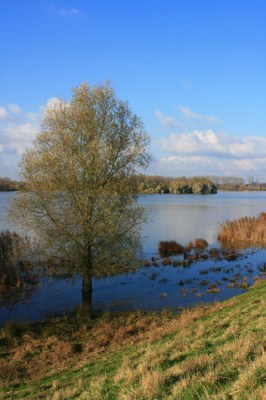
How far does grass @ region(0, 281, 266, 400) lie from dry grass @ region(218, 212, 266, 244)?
24.3 m

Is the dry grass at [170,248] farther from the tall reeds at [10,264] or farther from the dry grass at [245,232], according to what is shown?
the tall reeds at [10,264]

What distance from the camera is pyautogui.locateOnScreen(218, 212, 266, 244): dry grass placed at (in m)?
37.7

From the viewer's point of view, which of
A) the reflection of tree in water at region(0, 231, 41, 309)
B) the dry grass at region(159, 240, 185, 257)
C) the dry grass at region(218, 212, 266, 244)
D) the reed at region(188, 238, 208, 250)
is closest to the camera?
the reflection of tree in water at region(0, 231, 41, 309)

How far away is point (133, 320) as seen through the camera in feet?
47.9

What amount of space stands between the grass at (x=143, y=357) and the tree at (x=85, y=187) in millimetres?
4658

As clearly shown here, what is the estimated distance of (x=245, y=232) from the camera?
3838 centimetres

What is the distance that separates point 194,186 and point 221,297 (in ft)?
390

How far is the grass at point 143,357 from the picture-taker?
5223mm

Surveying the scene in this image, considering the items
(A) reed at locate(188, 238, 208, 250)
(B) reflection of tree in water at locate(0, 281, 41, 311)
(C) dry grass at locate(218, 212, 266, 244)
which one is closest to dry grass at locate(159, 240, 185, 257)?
(A) reed at locate(188, 238, 208, 250)

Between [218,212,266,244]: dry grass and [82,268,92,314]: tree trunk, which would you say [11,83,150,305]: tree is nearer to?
[82,268,92,314]: tree trunk

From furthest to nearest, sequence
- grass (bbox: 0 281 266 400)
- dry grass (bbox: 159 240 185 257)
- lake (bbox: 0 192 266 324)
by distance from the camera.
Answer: dry grass (bbox: 159 240 185 257) → lake (bbox: 0 192 266 324) → grass (bbox: 0 281 266 400)

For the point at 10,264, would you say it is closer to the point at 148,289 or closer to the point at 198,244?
the point at 148,289

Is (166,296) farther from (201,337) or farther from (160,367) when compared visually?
(160,367)

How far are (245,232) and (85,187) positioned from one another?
24.7 m
